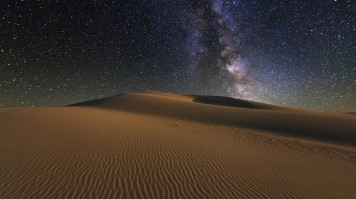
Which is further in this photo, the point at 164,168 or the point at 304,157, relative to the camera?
the point at 304,157

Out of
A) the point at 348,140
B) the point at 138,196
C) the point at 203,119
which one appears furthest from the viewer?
the point at 203,119

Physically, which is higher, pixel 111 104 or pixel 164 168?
pixel 111 104

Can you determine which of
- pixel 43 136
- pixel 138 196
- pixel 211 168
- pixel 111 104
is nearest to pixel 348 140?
pixel 211 168

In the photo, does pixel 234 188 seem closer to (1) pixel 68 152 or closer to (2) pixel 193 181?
(2) pixel 193 181

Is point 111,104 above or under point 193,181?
above

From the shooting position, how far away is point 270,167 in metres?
8.40

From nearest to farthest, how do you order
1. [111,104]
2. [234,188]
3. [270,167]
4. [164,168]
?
[234,188] < [164,168] < [270,167] < [111,104]

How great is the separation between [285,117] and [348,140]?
804cm

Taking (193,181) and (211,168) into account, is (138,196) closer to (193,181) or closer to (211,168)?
(193,181)

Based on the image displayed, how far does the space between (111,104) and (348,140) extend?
1039 inches

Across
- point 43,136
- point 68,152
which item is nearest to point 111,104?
point 43,136

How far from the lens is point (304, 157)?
10.4m

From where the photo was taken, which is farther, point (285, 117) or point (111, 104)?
point (111, 104)

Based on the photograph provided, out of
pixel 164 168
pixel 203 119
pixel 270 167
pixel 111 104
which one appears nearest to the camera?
pixel 164 168
